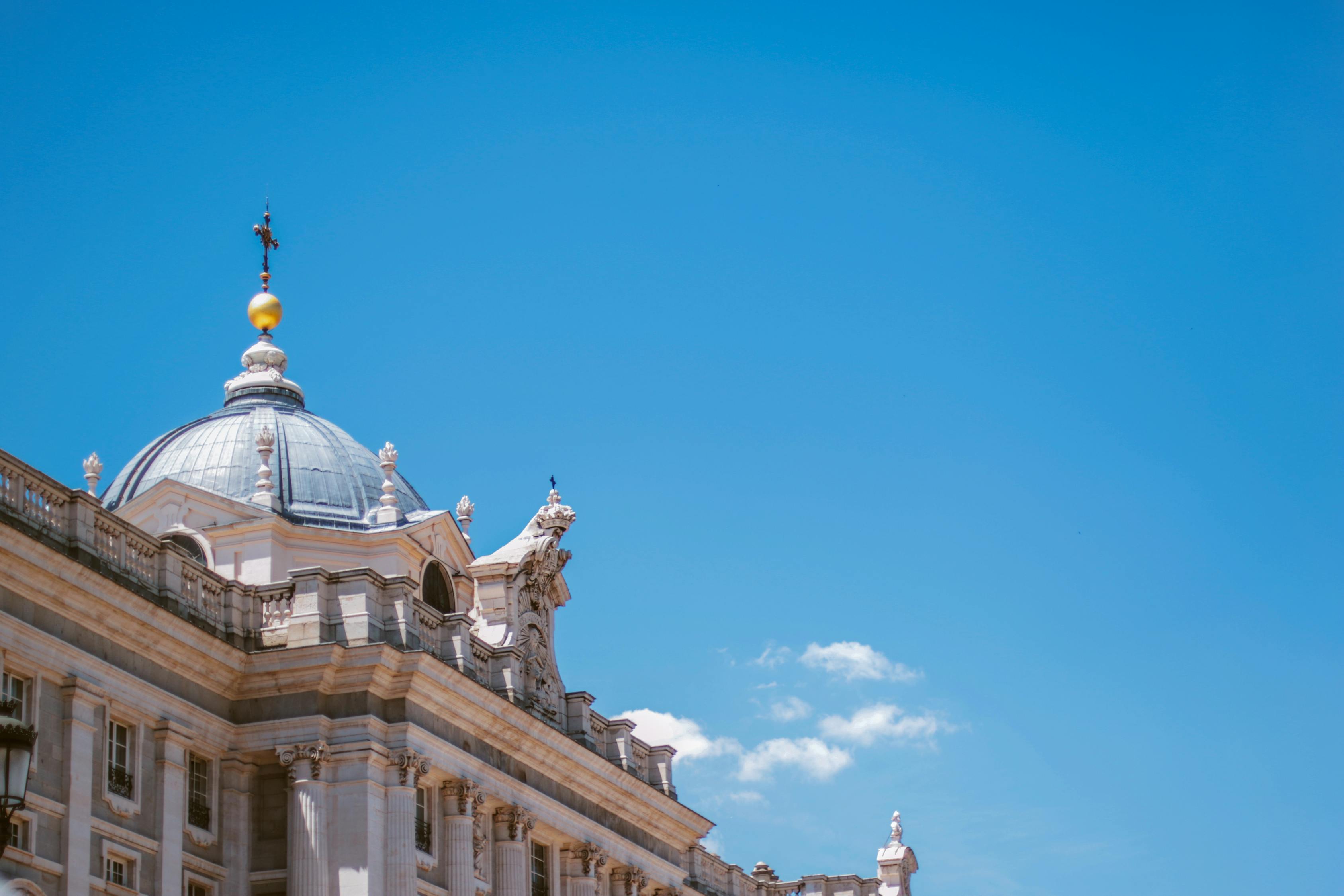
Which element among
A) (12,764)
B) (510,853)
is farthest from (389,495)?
(12,764)

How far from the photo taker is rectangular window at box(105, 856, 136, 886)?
3606 centimetres

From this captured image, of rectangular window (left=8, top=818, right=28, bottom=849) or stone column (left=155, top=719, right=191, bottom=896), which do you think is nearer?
rectangular window (left=8, top=818, right=28, bottom=849)

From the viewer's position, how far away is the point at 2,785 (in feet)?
59.5

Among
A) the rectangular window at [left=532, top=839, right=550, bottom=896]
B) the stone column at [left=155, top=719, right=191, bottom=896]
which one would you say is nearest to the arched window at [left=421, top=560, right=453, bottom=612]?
the rectangular window at [left=532, top=839, right=550, bottom=896]

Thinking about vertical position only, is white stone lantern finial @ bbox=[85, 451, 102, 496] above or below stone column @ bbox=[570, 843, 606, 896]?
above

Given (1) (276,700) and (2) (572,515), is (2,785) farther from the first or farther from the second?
(2) (572,515)

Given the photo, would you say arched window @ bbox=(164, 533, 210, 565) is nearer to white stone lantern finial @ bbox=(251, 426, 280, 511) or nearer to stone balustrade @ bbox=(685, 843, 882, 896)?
white stone lantern finial @ bbox=(251, 426, 280, 511)

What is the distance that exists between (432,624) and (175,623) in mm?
6960

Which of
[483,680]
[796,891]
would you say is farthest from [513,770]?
[796,891]

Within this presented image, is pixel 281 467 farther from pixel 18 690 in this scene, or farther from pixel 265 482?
pixel 18 690

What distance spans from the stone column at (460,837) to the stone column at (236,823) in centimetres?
445

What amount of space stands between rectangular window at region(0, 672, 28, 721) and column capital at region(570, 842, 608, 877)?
56.6ft

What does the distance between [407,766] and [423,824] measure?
7.61 ft

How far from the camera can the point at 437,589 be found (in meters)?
51.7
